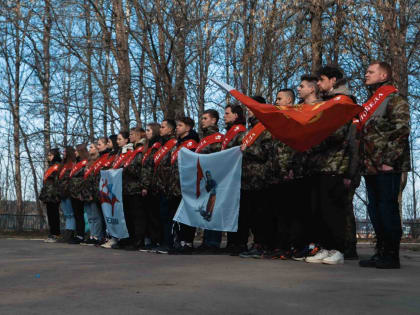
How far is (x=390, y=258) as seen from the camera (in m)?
6.34

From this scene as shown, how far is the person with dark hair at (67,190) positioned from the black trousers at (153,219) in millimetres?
2784

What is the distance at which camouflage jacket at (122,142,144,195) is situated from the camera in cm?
1028

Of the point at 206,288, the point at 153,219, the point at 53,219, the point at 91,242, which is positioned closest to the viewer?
the point at 206,288

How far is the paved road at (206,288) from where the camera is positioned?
13.1 ft

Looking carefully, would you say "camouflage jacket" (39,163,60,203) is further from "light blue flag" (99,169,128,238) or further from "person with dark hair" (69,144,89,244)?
"light blue flag" (99,169,128,238)

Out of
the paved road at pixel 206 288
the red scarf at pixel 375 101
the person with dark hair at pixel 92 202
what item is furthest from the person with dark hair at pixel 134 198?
the red scarf at pixel 375 101

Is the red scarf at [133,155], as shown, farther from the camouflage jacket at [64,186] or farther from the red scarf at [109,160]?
the camouflage jacket at [64,186]

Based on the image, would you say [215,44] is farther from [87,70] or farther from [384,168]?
[384,168]

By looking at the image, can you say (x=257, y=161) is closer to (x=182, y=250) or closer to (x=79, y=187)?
(x=182, y=250)

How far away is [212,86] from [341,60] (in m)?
3.06

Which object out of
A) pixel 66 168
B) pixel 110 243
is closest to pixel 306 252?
pixel 110 243

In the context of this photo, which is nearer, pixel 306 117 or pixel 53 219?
pixel 306 117

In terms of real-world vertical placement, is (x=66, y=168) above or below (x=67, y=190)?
above

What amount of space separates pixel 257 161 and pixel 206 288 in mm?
3488
